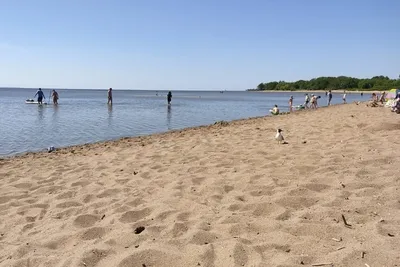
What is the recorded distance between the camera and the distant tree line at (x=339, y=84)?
116 metres

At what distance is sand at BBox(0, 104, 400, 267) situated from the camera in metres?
3.15

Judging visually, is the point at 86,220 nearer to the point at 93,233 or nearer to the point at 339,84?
the point at 93,233

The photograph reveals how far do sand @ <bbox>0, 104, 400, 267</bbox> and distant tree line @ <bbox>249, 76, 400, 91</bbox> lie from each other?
111713 millimetres

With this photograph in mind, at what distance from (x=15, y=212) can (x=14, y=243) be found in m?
1.08

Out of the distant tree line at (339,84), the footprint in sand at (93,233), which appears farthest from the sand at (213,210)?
the distant tree line at (339,84)

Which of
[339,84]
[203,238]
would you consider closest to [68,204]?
[203,238]

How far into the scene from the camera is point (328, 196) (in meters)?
4.33

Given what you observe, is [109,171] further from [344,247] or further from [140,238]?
[344,247]

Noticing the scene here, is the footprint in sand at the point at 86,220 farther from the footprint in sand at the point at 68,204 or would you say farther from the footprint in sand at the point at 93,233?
the footprint in sand at the point at 68,204

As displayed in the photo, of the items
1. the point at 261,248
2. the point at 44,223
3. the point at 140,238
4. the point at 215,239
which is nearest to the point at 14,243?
the point at 44,223

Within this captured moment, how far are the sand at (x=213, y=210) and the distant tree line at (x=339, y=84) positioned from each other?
112m

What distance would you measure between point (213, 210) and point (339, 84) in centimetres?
14749

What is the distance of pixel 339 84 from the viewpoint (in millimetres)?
139000

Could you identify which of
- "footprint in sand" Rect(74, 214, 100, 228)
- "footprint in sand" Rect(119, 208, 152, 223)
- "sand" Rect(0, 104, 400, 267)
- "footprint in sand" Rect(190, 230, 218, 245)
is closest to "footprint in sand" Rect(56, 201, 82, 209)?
"sand" Rect(0, 104, 400, 267)
